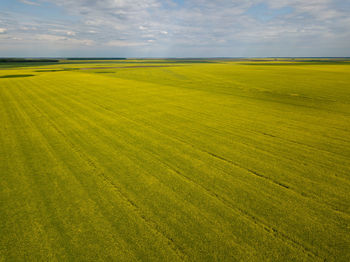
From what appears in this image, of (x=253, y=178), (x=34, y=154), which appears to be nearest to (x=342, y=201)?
(x=253, y=178)

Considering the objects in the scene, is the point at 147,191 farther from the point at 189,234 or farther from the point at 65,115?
the point at 65,115

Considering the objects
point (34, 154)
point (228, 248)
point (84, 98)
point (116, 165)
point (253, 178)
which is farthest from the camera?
point (84, 98)

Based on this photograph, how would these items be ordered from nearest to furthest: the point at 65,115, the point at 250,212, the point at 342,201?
the point at 250,212 → the point at 342,201 → the point at 65,115

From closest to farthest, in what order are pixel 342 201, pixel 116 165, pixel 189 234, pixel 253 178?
pixel 189 234 → pixel 342 201 → pixel 253 178 → pixel 116 165

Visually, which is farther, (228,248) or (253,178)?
(253,178)

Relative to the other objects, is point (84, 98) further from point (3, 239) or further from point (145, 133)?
point (3, 239)

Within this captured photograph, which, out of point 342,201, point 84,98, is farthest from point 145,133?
point 84,98

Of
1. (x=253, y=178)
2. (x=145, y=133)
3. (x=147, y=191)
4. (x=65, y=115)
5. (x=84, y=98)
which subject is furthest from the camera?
(x=84, y=98)

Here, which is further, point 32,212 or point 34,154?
point 34,154
